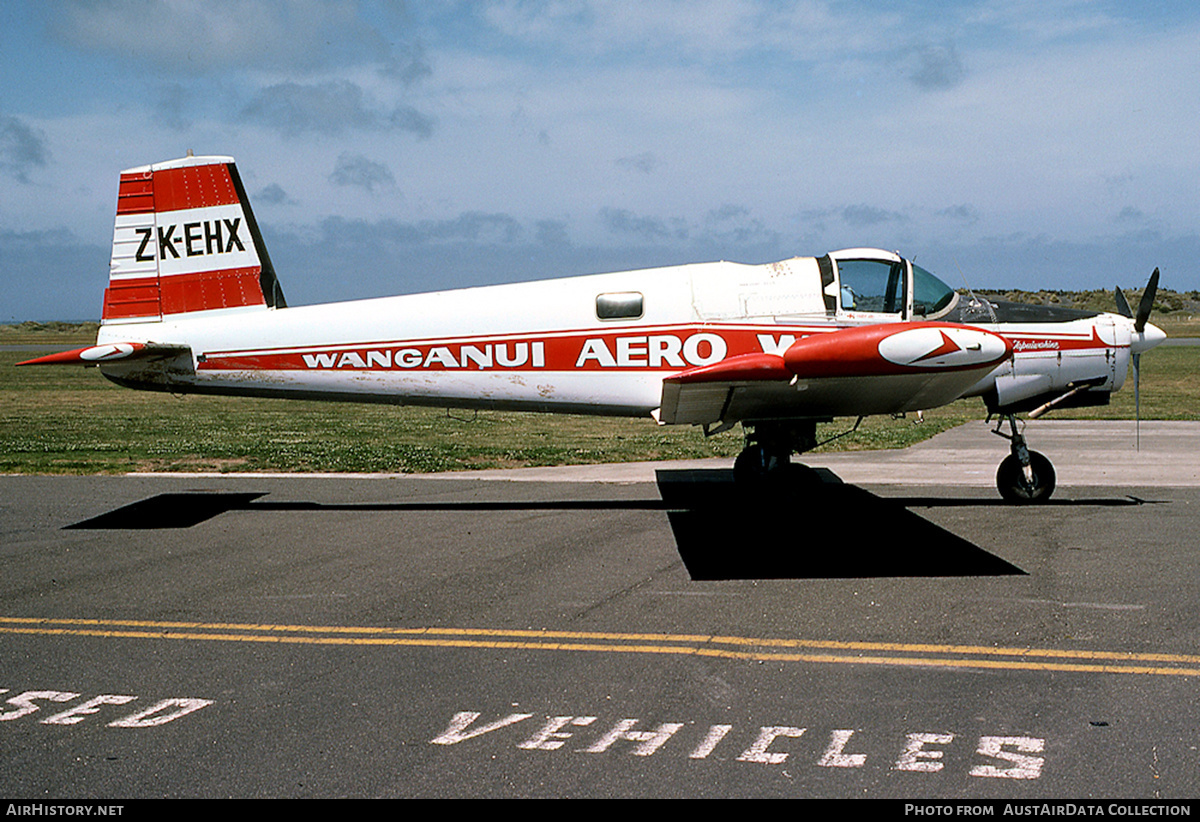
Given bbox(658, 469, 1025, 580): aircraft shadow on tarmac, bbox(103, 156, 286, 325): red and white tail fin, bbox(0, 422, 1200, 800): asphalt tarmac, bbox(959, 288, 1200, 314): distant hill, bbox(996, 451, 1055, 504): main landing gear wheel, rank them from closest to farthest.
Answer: bbox(0, 422, 1200, 800): asphalt tarmac → bbox(658, 469, 1025, 580): aircraft shadow on tarmac → bbox(996, 451, 1055, 504): main landing gear wheel → bbox(103, 156, 286, 325): red and white tail fin → bbox(959, 288, 1200, 314): distant hill

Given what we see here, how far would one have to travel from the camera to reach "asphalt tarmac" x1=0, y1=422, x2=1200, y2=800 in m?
4.29

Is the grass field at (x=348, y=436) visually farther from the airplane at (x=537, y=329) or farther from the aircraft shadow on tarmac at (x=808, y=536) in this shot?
the aircraft shadow on tarmac at (x=808, y=536)

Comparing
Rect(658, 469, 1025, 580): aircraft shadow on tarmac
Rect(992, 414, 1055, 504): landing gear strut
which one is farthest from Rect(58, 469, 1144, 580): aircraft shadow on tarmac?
Rect(992, 414, 1055, 504): landing gear strut

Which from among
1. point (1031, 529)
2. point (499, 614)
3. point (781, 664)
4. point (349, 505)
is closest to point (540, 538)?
point (499, 614)

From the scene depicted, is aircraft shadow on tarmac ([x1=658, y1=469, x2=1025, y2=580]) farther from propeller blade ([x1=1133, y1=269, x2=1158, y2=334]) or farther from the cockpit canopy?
propeller blade ([x1=1133, y1=269, x2=1158, y2=334])

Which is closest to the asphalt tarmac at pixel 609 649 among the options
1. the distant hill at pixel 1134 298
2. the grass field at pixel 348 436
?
the grass field at pixel 348 436

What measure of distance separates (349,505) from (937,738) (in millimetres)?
8683

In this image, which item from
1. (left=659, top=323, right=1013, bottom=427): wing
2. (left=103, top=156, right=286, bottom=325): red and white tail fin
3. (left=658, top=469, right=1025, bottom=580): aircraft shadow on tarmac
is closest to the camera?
(left=659, top=323, right=1013, bottom=427): wing

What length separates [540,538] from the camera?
31.3 ft

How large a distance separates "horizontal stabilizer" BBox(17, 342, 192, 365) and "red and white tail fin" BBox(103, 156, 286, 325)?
0.52 metres

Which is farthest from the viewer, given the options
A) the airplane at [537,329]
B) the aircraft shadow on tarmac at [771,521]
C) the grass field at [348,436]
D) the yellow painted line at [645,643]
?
the grass field at [348,436]

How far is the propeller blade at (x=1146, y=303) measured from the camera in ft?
34.1

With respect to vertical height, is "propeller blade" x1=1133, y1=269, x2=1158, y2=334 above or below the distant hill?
below

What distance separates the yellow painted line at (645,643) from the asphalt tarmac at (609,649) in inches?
1.0
